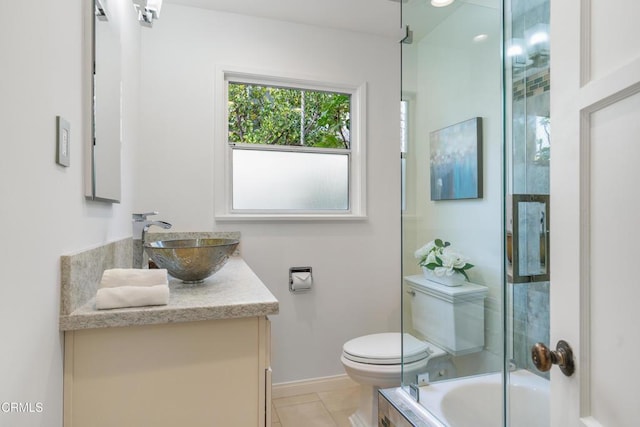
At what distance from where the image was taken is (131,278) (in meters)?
1.08

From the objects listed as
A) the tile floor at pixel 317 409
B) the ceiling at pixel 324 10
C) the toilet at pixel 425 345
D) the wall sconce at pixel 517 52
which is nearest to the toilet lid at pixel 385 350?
the toilet at pixel 425 345

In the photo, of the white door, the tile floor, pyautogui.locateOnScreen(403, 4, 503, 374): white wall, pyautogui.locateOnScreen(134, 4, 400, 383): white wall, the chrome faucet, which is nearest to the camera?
the white door

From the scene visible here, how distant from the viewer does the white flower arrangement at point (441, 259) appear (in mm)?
1852

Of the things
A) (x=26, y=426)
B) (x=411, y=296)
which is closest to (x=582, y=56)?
(x=26, y=426)

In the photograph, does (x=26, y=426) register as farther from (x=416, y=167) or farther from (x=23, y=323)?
(x=416, y=167)

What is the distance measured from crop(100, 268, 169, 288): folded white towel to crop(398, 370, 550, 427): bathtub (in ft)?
3.74

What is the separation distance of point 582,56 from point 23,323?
1.21 m

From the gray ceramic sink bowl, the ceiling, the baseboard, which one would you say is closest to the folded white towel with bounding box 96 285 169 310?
the gray ceramic sink bowl

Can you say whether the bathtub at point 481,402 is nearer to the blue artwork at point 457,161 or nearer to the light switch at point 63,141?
the blue artwork at point 457,161

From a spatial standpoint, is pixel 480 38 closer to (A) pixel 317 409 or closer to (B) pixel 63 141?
(B) pixel 63 141

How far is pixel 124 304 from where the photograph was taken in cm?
101

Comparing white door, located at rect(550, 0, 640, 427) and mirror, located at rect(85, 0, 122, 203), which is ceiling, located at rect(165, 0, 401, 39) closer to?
mirror, located at rect(85, 0, 122, 203)

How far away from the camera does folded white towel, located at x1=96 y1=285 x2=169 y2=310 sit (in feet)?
3.27

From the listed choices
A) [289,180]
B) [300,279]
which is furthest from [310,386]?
[289,180]
